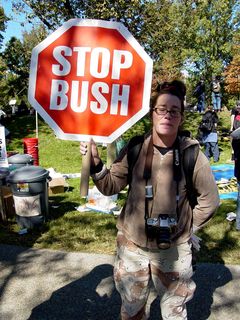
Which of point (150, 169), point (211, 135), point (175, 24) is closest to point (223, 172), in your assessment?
point (211, 135)

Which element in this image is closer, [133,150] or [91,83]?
[91,83]

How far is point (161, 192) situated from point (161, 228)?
210 millimetres

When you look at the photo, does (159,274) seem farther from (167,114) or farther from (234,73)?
(234,73)

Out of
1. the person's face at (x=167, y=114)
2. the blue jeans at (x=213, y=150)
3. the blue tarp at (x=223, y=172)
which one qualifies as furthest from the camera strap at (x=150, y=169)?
the blue jeans at (x=213, y=150)

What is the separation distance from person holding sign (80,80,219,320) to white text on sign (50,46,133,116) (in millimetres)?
365

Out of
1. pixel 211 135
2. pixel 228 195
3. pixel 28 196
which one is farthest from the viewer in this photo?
pixel 211 135

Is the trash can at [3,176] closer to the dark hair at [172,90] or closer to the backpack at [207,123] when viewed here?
the dark hair at [172,90]

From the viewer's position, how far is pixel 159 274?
2371 millimetres

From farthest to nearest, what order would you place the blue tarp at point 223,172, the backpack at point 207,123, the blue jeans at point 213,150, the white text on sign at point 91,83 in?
the blue jeans at point 213,150 < the backpack at point 207,123 < the blue tarp at point 223,172 < the white text on sign at point 91,83

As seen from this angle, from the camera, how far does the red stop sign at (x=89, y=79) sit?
6.17 feet

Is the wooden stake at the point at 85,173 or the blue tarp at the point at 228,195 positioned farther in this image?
the blue tarp at the point at 228,195

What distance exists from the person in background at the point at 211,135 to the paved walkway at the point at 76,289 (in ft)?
27.8

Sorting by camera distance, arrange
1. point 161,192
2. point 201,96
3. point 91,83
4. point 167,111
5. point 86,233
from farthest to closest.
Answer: point 201,96 → point 86,233 → point 161,192 → point 167,111 → point 91,83

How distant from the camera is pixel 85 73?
1884 millimetres
